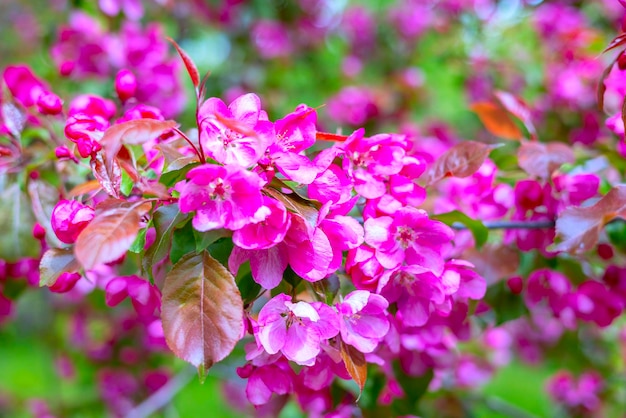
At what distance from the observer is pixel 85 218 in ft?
2.59

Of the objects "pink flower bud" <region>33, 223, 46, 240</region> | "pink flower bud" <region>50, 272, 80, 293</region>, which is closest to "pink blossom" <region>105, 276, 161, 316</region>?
"pink flower bud" <region>50, 272, 80, 293</region>

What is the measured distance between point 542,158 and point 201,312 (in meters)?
0.68

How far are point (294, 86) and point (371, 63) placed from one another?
0.46m

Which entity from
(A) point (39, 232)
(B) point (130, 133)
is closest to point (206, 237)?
(B) point (130, 133)

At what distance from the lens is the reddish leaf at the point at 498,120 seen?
1373mm

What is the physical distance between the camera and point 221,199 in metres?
0.74

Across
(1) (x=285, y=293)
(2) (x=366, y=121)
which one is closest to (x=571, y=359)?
(2) (x=366, y=121)

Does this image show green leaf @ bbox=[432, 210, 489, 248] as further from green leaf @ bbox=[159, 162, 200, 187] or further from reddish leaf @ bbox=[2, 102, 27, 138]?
reddish leaf @ bbox=[2, 102, 27, 138]

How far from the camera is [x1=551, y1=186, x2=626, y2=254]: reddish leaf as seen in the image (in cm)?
86

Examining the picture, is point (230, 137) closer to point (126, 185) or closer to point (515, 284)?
point (126, 185)

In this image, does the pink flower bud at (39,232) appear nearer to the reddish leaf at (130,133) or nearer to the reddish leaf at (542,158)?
the reddish leaf at (130,133)

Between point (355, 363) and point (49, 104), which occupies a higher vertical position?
point (49, 104)

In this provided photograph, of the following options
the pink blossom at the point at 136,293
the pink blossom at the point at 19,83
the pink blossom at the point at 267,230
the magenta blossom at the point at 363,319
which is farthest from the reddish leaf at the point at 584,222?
the pink blossom at the point at 19,83

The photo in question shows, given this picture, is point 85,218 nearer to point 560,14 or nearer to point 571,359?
point 571,359
